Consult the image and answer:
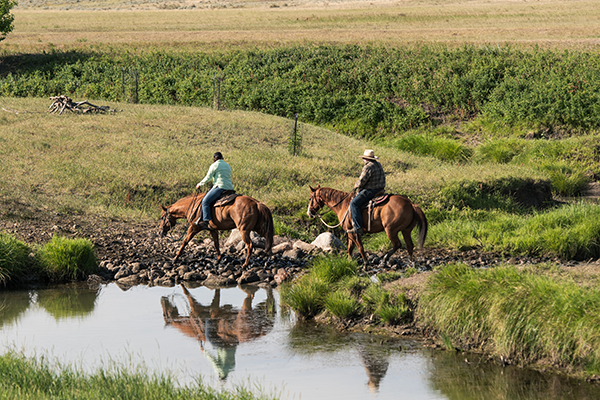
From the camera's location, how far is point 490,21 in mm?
71312

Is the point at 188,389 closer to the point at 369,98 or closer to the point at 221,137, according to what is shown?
the point at 221,137

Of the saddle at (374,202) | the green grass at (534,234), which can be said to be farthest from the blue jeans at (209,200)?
the green grass at (534,234)

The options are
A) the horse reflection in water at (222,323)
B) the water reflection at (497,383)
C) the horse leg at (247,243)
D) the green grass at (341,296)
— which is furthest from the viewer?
the horse leg at (247,243)

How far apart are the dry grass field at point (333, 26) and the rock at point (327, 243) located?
1462 inches

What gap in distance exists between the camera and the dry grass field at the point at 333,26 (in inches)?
2258

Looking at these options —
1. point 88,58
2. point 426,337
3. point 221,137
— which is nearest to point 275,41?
point 88,58

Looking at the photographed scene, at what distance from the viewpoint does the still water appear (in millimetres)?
8172

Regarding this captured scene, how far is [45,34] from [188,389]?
69.0 metres

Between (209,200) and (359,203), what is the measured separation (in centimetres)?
339

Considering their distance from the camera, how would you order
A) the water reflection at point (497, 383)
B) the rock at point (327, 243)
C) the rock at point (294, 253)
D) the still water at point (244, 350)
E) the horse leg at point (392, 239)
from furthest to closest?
1. the rock at point (327, 243)
2. the rock at point (294, 253)
3. the horse leg at point (392, 239)
4. the still water at point (244, 350)
5. the water reflection at point (497, 383)

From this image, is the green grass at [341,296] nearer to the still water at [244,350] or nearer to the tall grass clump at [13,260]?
the still water at [244,350]

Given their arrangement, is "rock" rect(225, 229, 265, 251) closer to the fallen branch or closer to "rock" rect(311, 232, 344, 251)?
"rock" rect(311, 232, 344, 251)

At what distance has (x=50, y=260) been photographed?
1364 centimetres

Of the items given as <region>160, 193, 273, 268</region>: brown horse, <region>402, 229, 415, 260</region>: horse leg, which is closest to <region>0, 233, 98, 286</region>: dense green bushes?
<region>160, 193, 273, 268</region>: brown horse
